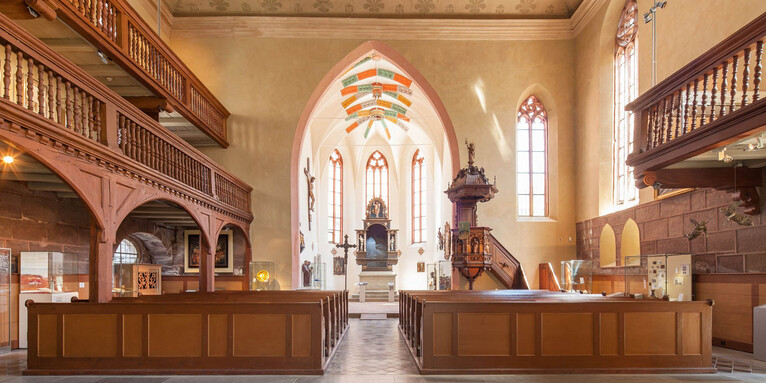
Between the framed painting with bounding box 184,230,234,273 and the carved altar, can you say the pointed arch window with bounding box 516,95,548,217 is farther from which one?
the carved altar

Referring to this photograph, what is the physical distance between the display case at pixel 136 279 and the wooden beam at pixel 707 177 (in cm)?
1023

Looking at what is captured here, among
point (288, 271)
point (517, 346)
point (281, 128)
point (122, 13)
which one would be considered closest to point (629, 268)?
point (517, 346)

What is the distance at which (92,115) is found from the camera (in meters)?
7.57

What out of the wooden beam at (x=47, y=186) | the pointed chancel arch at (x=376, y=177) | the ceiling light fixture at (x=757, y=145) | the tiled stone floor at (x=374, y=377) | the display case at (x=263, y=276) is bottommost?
the tiled stone floor at (x=374, y=377)

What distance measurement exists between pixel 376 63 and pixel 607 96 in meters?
8.72

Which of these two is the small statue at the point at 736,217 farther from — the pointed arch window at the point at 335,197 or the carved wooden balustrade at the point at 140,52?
the pointed arch window at the point at 335,197

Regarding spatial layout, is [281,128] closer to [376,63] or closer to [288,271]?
[288,271]

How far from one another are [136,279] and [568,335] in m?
9.61

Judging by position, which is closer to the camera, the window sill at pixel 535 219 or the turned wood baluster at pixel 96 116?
the turned wood baluster at pixel 96 116

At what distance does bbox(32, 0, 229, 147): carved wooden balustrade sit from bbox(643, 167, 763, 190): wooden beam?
862 centimetres

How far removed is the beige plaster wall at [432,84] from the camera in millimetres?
16609

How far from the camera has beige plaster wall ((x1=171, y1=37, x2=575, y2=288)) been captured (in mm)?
16609

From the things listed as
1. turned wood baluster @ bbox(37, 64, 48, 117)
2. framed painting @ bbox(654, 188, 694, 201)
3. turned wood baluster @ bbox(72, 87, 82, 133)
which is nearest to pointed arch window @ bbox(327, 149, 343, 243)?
framed painting @ bbox(654, 188, 694, 201)

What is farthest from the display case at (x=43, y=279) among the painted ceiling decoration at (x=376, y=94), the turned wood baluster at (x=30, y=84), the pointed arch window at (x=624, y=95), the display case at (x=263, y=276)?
the pointed arch window at (x=624, y=95)
